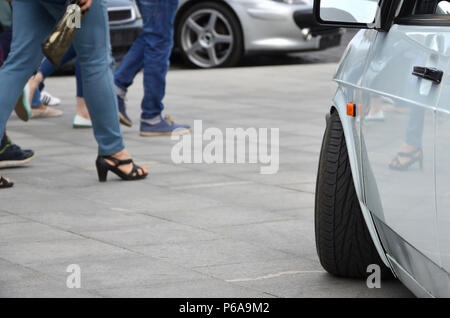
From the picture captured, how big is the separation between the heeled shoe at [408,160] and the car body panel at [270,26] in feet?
29.6

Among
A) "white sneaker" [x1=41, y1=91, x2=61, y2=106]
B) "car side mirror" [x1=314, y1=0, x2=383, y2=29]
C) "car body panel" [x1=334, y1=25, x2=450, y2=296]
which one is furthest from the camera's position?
"white sneaker" [x1=41, y1=91, x2=61, y2=106]

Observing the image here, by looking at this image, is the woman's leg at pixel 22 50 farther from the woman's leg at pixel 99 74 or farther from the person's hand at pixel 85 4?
the person's hand at pixel 85 4

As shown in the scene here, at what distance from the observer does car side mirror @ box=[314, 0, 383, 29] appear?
11.1ft

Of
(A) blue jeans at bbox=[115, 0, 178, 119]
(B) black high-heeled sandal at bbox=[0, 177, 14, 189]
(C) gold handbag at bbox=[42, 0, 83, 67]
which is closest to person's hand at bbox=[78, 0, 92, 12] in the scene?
(C) gold handbag at bbox=[42, 0, 83, 67]

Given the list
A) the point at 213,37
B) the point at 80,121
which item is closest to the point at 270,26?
the point at 213,37

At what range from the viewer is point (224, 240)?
4445mm

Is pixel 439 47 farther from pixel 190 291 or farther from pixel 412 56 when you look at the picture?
→ pixel 190 291

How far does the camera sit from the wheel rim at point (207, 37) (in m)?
12.3

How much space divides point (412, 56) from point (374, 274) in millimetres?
952

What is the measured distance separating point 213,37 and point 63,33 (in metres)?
7.16

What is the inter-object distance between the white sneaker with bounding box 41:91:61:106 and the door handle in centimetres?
649

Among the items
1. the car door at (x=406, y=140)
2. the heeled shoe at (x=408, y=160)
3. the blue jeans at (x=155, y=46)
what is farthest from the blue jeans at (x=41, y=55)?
the heeled shoe at (x=408, y=160)

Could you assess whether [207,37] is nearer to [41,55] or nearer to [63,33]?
[41,55]

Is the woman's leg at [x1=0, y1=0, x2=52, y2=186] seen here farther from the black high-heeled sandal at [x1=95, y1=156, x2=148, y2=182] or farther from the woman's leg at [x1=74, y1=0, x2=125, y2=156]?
the black high-heeled sandal at [x1=95, y1=156, x2=148, y2=182]
